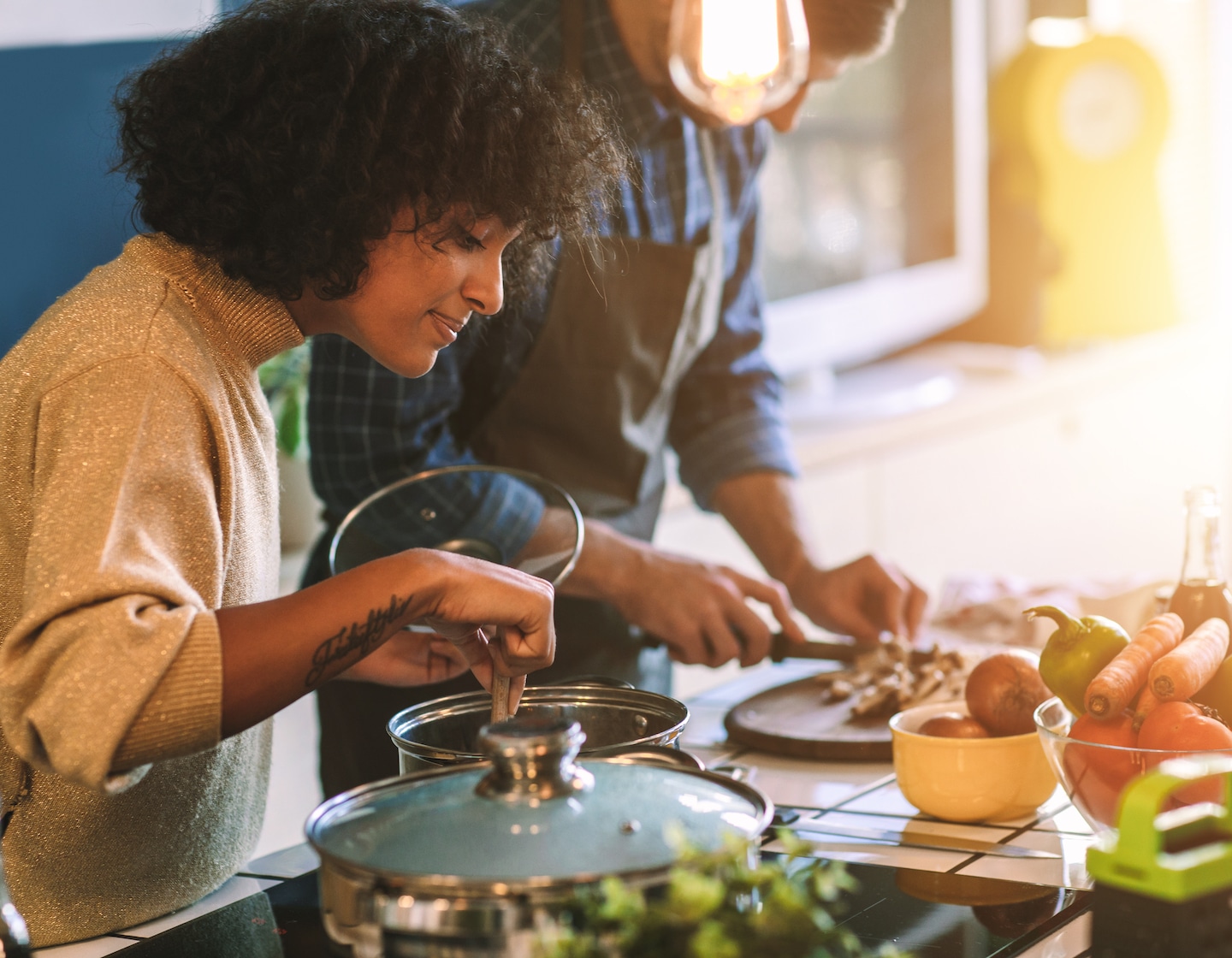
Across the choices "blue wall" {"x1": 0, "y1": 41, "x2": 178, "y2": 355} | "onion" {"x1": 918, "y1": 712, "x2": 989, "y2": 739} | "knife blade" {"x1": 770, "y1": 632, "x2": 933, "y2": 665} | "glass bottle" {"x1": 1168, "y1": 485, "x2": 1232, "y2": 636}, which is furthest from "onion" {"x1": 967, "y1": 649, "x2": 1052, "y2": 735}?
"blue wall" {"x1": 0, "y1": 41, "x2": 178, "y2": 355}

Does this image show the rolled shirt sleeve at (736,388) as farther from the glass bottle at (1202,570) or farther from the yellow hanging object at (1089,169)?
the yellow hanging object at (1089,169)

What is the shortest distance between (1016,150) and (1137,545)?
1.15 metres

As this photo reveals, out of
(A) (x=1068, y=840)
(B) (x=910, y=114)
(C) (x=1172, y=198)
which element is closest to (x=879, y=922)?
(A) (x=1068, y=840)

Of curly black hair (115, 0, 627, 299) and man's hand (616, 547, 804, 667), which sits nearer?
curly black hair (115, 0, 627, 299)

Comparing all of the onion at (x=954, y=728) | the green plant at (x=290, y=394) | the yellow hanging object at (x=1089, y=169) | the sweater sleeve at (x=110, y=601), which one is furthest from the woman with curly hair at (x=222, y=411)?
the yellow hanging object at (x=1089, y=169)

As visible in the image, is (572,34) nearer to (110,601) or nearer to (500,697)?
(500,697)

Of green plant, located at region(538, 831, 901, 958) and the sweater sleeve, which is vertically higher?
the sweater sleeve

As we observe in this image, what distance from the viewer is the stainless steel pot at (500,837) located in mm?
655

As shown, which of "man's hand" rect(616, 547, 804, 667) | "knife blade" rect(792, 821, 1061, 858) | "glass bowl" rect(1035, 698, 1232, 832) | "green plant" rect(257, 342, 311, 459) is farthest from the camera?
"green plant" rect(257, 342, 311, 459)

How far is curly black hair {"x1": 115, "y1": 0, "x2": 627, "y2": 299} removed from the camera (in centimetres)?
96

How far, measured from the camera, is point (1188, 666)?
99cm

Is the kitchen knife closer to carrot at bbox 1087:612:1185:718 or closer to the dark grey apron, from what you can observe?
the dark grey apron

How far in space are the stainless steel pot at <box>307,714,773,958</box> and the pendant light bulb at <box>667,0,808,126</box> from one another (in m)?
0.88

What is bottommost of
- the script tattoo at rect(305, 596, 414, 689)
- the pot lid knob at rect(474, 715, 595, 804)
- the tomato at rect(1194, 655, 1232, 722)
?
the tomato at rect(1194, 655, 1232, 722)
